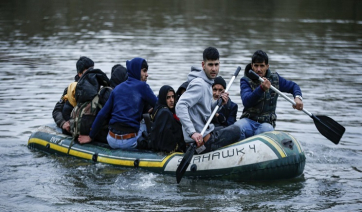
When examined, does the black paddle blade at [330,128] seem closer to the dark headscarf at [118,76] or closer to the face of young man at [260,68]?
the face of young man at [260,68]

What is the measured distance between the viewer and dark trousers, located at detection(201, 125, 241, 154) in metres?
9.88

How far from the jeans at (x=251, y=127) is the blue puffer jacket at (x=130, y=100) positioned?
1.49 meters

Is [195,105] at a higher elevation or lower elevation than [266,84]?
lower

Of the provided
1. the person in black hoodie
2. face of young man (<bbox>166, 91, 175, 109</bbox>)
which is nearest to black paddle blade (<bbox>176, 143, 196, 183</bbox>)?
face of young man (<bbox>166, 91, 175, 109</bbox>)

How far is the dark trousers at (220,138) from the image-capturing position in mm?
9875

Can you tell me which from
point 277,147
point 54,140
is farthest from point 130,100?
point 277,147

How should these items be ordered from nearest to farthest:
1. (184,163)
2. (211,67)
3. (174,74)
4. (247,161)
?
(211,67), (184,163), (247,161), (174,74)

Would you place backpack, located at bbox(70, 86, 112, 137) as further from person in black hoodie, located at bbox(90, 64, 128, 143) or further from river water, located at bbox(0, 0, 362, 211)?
river water, located at bbox(0, 0, 362, 211)

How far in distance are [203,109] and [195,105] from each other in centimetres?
15

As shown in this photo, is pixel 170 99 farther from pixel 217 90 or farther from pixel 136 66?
pixel 217 90

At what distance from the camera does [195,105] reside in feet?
31.5

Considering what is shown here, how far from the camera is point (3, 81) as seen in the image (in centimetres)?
1833

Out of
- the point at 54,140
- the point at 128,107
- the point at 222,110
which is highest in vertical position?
the point at 128,107

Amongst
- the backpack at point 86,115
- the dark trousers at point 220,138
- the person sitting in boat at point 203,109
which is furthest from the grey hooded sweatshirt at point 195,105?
the backpack at point 86,115
